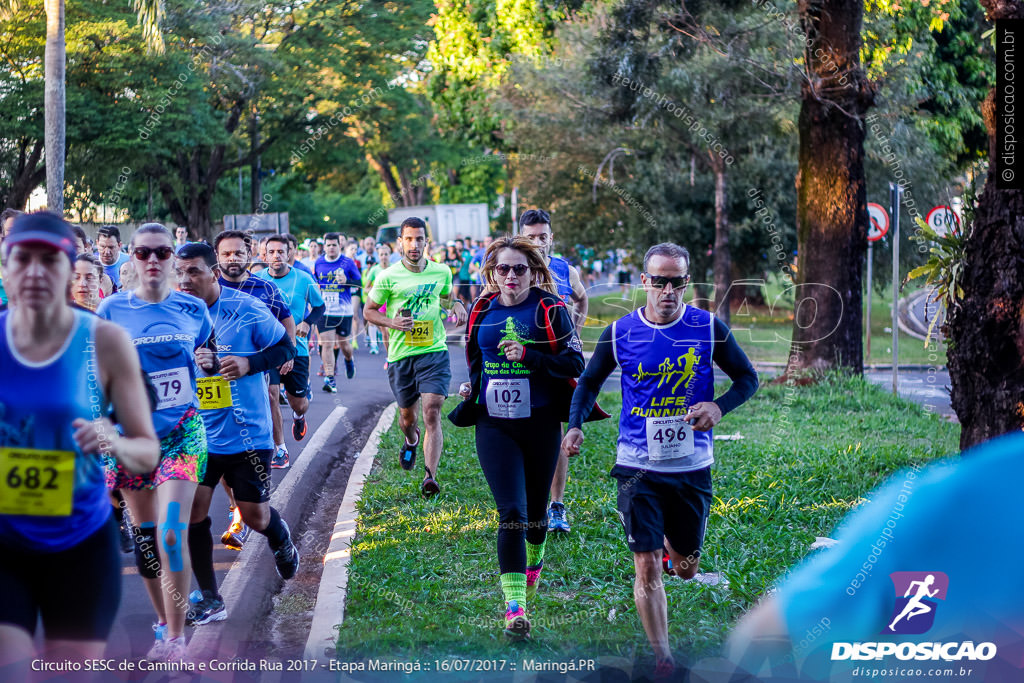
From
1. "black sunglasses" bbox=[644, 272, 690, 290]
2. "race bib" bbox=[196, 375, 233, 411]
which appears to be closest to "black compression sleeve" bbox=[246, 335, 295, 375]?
"race bib" bbox=[196, 375, 233, 411]

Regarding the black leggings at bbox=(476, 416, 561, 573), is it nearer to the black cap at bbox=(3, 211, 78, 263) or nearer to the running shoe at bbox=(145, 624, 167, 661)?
the running shoe at bbox=(145, 624, 167, 661)

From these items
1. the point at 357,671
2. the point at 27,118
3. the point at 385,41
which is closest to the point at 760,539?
the point at 357,671

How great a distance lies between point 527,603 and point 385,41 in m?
28.6

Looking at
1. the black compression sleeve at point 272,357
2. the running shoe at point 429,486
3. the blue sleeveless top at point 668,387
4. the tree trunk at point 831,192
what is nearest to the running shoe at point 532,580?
the blue sleeveless top at point 668,387

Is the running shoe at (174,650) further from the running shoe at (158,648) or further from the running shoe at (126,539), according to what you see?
the running shoe at (126,539)

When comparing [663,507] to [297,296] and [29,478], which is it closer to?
[29,478]

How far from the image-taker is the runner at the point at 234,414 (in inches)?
219

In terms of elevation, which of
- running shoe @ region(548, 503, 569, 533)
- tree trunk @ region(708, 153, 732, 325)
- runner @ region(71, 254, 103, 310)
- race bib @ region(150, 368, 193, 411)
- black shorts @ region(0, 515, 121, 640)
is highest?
tree trunk @ region(708, 153, 732, 325)

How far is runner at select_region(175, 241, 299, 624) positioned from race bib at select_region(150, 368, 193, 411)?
20.6 inches

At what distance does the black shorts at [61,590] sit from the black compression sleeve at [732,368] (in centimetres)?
268

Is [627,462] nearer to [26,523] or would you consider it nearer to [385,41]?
[26,523]

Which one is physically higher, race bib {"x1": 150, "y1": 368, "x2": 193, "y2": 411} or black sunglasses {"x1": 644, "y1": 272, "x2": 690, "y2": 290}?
black sunglasses {"x1": 644, "y1": 272, "x2": 690, "y2": 290}

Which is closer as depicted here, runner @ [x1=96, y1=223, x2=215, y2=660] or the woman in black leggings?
runner @ [x1=96, y1=223, x2=215, y2=660]

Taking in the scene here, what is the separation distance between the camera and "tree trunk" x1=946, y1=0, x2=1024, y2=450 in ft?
21.8
